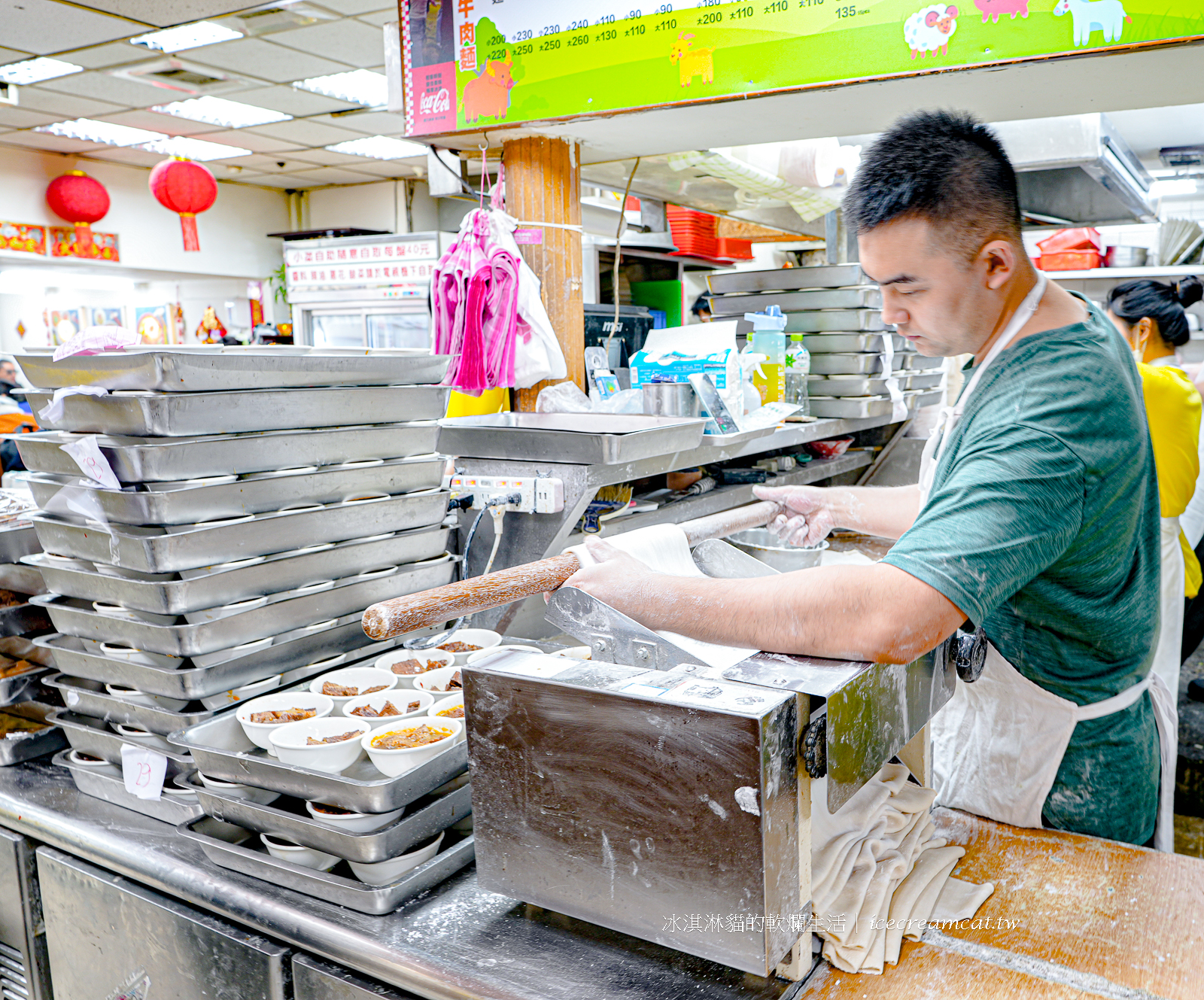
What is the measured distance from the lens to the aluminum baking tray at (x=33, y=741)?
175cm

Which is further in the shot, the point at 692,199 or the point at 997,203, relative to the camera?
the point at 692,199

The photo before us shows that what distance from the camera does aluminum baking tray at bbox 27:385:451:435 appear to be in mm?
1420

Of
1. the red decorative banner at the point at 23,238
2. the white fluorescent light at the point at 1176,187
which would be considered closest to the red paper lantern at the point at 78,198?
the red decorative banner at the point at 23,238

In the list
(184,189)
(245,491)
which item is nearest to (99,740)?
(245,491)

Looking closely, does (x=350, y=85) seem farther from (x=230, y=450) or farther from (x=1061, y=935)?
(x=1061, y=935)

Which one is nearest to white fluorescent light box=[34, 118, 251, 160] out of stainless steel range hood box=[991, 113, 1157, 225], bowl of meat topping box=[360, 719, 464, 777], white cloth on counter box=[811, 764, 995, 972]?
stainless steel range hood box=[991, 113, 1157, 225]

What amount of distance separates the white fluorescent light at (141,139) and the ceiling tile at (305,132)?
0.76 m

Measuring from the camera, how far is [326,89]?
7.20 meters

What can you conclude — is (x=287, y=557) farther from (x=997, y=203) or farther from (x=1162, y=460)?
(x=1162, y=460)

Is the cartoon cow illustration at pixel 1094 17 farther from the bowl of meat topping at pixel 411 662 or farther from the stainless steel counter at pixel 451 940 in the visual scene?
the stainless steel counter at pixel 451 940

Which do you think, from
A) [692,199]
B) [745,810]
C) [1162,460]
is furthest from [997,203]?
[692,199]

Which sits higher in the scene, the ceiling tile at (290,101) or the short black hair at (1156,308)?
the ceiling tile at (290,101)

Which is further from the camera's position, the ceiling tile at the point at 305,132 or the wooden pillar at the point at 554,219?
the ceiling tile at the point at 305,132

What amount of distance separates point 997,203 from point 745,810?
0.88 metres
